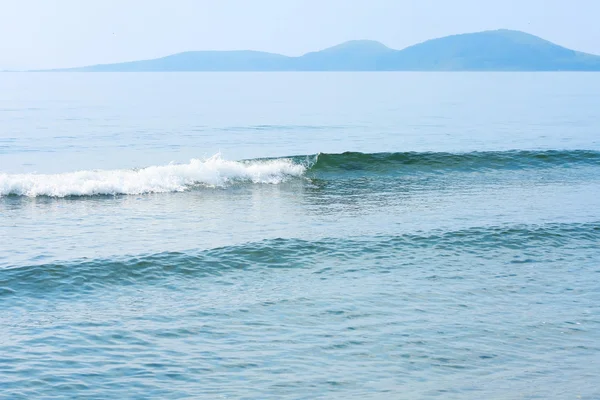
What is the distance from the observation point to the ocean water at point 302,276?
32.2ft

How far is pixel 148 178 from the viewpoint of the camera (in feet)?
80.3

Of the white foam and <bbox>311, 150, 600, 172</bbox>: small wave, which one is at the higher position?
<bbox>311, 150, 600, 172</bbox>: small wave

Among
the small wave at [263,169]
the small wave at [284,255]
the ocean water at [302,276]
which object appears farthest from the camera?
the small wave at [263,169]

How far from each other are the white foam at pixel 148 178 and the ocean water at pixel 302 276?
0.08 meters

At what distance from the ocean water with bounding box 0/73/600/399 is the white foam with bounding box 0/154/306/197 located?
8 cm

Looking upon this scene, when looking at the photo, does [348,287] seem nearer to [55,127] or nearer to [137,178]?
[137,178]

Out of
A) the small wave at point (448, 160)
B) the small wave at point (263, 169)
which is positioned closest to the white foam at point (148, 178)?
the small wave at point (263, 169)

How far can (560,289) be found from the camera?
44.9 ft

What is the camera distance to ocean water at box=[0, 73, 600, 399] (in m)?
9.81

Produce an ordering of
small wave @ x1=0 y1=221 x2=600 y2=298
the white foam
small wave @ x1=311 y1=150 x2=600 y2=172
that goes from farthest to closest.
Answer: small wave @ x1=311 y1=150 x2=600 y2=172 → the white foam → small wave @ x1=0 y1=221 x2=600 y2=298

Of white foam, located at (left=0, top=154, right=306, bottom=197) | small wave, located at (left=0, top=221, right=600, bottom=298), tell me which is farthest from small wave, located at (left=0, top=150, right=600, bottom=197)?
small wave, located at (left=0, top=221, right=600, bottom=298)

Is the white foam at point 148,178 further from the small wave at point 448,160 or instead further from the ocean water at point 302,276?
the small wave at point 448,160

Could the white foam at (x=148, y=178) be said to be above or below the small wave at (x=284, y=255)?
above

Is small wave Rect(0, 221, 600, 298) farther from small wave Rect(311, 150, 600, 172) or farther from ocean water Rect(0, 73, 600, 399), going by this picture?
small wave Rect(311, 150, 600, 172)
